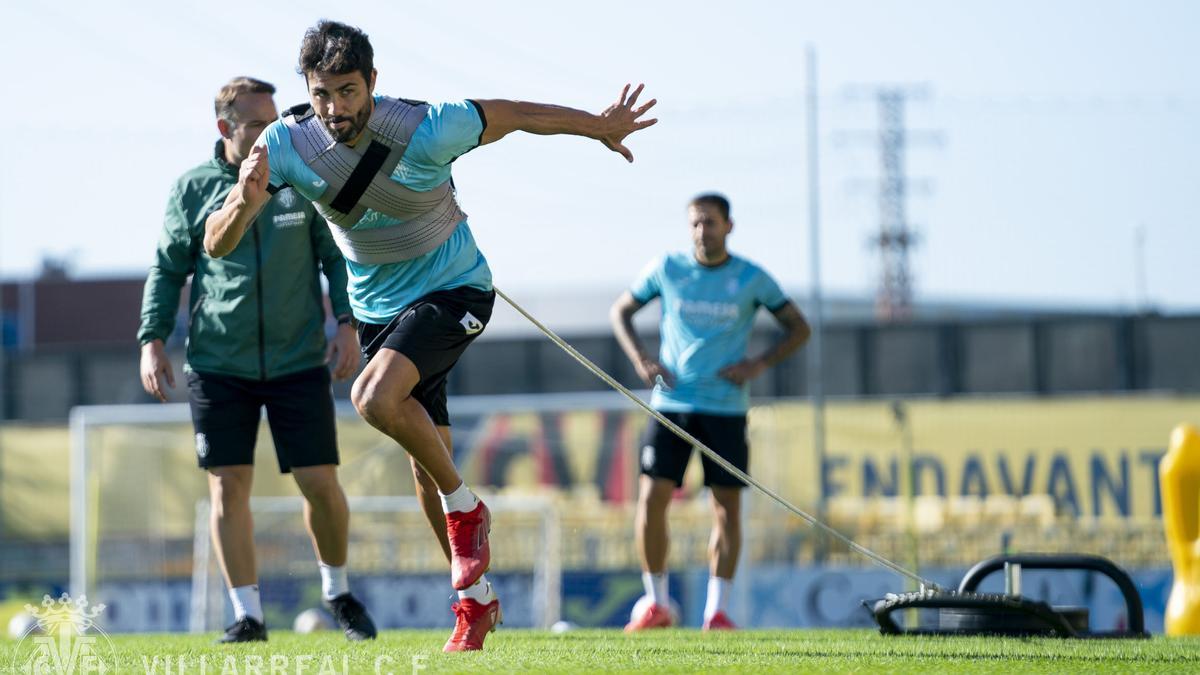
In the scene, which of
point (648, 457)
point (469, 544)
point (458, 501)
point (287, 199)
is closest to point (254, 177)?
point (458, 501)

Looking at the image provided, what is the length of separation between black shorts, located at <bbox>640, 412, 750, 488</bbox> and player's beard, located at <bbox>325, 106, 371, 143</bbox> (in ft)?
11.5

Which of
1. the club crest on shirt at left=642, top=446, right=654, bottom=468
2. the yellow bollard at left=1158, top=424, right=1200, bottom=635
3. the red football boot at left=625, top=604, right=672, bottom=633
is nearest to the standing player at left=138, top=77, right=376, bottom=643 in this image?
the red football boot at left=625, top=604, right=672, bottom=633

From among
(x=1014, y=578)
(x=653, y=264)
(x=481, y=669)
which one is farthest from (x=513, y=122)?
(x=653, y=264)

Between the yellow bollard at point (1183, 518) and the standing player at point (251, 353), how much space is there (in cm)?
494

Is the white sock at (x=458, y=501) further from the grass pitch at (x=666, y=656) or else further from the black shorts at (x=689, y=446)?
the black shorts at (x=689, y=446)

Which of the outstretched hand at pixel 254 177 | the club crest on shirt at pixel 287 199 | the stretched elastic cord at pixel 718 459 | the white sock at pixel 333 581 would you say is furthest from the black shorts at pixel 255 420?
the outstretched hand at pixel 254 177

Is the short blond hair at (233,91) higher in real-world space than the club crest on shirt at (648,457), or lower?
higher

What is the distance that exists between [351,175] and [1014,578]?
3.26m

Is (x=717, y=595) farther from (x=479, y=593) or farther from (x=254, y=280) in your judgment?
(x=479, y=593)

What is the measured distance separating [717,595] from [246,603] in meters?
2.69

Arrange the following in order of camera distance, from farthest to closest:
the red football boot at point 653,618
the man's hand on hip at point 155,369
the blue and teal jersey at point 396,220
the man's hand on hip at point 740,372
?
the man's hand on hip at point 740,372, the red football boot at point 653,618, the man's hand on hip at point 155,369, the blue and teal jersey at point 396,220

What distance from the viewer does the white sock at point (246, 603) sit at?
7.11 m

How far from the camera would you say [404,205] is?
580 centimetres

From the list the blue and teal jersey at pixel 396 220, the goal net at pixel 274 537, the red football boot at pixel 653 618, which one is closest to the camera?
the blue and teal jersey at pixel 396 220
